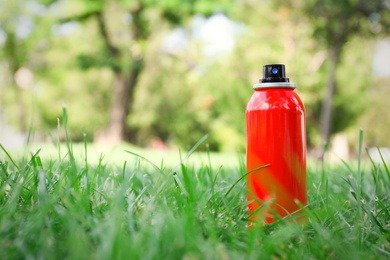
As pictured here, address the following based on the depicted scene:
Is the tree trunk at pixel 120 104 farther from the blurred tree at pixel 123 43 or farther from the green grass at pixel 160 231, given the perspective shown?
the green grass at pixel 160 231

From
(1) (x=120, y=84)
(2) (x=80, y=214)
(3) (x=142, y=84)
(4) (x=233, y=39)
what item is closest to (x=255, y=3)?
(4) (x=233, y=39)

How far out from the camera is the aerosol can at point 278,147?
44.4 inches

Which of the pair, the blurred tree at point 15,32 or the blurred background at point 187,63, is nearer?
the blurred background at point 187,63

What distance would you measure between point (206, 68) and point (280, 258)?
14472mm

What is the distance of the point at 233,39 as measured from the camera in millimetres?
13133

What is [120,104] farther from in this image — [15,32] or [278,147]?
[278,147]

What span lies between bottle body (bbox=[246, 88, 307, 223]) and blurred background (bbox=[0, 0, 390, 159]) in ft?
15.6

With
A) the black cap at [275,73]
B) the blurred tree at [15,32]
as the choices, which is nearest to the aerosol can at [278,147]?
the black cap at [275,73]

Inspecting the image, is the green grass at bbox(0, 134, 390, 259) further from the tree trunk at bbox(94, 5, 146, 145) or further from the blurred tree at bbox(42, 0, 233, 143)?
the tree trunk at bbox(94, 5, 146, 145)

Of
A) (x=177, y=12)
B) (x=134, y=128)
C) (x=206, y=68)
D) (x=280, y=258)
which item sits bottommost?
(x=134, y=128)

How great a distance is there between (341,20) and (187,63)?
26.5 ft

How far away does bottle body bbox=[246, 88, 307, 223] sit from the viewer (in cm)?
113

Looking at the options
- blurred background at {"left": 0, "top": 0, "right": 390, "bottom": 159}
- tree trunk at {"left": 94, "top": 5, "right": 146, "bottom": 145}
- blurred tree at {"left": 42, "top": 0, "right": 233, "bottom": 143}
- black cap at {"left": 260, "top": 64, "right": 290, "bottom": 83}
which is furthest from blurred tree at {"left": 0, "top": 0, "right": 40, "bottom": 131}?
black cap at {"left": 260, "top": 64, "right": 290, "bottom": 83}

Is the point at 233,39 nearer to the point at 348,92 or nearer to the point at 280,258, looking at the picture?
the point at 348,92
